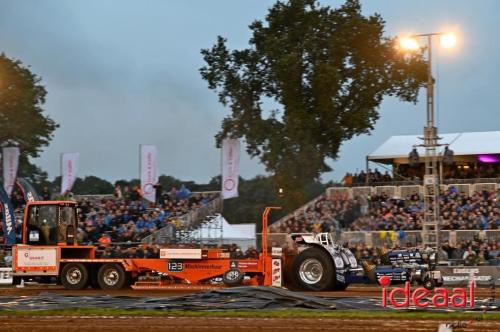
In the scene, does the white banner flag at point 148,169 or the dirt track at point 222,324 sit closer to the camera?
the dirt track at point 222,324

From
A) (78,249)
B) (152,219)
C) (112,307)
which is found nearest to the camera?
(112,307)

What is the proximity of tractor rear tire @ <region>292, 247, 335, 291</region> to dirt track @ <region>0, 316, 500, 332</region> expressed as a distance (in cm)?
719

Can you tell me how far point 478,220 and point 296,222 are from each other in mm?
8475

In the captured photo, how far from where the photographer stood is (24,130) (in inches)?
2114

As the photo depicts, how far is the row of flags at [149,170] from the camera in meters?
37.8

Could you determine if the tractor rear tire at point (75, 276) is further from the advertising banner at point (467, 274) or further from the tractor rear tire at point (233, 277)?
the advertising banner at point (467, 274)

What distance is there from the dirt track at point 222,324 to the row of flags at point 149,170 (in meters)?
22.5

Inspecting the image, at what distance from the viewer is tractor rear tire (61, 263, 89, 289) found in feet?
78.7

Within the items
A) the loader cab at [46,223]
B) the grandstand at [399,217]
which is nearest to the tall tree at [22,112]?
the grandstand at [399,217]

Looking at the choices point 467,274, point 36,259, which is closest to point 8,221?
point 36,259

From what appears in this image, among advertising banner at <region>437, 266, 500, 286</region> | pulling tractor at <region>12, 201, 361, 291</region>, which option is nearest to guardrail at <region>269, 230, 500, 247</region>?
advertising banner at <region>437, 266, 500, 286</region>

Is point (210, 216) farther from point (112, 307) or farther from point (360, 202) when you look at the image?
point (112, 307)

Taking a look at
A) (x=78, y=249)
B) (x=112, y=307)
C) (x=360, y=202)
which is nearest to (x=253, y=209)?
(x=360, y=202)

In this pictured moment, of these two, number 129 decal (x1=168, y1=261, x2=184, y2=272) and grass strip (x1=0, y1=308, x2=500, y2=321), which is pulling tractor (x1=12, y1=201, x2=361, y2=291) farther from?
grass strip (x1=0, y1=308, x2=500, y2=321)
